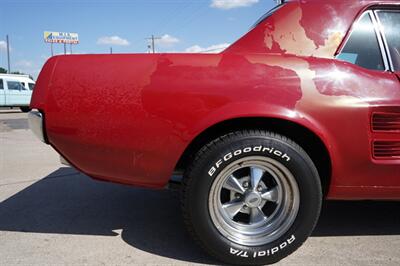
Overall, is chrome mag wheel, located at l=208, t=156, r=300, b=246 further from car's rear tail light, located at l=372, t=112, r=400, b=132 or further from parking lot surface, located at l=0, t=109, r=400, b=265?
car's rear tail light, located at l=372, t=112, r=400, b=132

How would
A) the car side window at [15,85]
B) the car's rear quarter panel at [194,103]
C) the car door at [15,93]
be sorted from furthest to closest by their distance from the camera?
1. the car side window at [15,85]
2. the car door at [15,93]
3. the car's rear quarter panel at [194,103]

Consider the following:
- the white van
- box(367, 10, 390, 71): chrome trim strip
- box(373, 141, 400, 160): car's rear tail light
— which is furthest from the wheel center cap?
the white van

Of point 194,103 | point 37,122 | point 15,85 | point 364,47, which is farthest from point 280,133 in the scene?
point 15,85

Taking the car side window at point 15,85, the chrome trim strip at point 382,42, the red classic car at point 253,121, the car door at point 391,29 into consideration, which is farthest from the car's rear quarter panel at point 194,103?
the car side window at point 15,85

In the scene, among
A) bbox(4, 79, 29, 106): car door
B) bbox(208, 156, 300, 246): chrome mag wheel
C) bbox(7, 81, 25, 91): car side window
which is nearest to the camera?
bbox(208, 156, 300, 246): chrome mag wheel

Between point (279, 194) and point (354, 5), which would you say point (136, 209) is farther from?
point (354, 5)

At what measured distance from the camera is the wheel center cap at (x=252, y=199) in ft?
9.28

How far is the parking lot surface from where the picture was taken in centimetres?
287

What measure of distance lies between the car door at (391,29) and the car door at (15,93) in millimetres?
23122

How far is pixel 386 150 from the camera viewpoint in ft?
8.85

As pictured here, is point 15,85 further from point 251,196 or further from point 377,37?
point 377,37

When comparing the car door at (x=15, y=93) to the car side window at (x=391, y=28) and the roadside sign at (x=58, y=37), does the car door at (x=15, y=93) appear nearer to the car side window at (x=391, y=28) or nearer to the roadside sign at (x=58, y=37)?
the car side window at (x=391, y=28)

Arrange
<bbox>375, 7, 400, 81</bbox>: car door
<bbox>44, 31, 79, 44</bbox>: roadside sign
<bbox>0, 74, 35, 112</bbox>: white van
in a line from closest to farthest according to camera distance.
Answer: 1. <bbox>375, 7, 400, 81</bbox>: car door
2. <bbox>0, 74, 35, 112</bbox>: white van
3. <bbox>44, 31, 79, 44</bbox>: roadside sign

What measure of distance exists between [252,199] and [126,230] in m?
1.12
